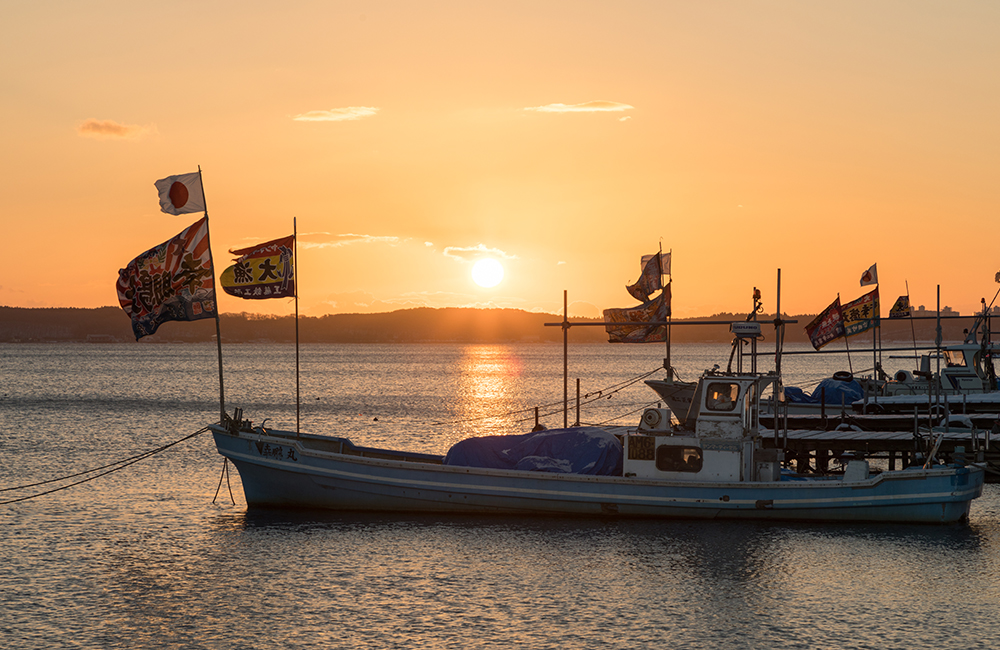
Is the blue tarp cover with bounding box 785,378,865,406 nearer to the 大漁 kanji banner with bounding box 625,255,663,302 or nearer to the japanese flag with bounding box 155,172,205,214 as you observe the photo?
the 大漁 kanji banner with bounding box 625,255,663,302

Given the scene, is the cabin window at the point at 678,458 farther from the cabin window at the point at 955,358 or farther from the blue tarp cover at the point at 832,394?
the cabin window at the point at 955,358

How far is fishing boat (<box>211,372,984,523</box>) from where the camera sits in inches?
1102

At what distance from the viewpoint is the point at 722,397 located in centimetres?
2862

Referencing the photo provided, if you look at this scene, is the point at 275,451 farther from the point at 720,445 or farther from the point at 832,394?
the point at 832,394

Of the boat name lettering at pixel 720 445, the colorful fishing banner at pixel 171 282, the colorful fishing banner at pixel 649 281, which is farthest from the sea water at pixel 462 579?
the colorful fishing banner at pixel 649 281

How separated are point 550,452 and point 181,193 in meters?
13.7

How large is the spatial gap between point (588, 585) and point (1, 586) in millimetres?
13959

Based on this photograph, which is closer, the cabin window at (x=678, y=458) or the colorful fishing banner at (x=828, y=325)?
the cabin window at (x=678, y=458)

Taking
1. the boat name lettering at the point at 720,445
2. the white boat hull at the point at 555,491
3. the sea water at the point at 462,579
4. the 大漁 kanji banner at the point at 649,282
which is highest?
the 大漁 kanji banner at the point at 649,282

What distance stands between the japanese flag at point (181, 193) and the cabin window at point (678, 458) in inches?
615

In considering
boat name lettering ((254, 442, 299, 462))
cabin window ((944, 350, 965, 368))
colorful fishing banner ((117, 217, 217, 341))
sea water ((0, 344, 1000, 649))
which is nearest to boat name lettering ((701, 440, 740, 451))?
sea water ((0, 344, 1000, 649))

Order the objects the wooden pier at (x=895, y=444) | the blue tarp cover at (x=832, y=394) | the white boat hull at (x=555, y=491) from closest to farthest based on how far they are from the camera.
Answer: the white boat hull at (x=555, y=491) → the wooden pier at (x=895, y=444) → the blue tarp cover at (x=832, y=394)

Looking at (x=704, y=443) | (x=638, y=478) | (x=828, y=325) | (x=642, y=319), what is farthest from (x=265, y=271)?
(x=828, y=325)

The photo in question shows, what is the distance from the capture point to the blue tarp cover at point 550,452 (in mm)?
29109
